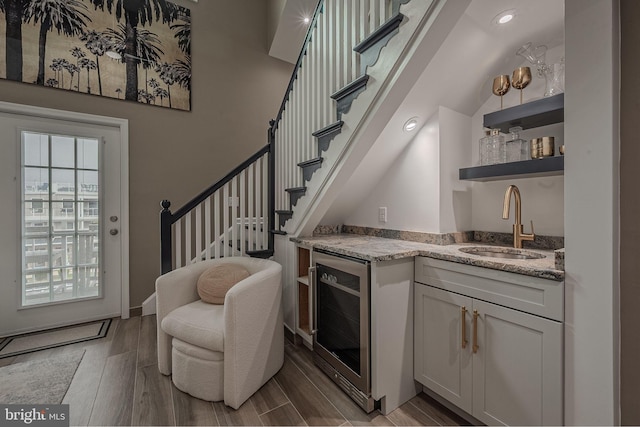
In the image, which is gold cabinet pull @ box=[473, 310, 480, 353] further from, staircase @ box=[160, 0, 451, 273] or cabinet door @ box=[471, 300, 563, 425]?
staircase @ box=[160, 0, 451, 273]

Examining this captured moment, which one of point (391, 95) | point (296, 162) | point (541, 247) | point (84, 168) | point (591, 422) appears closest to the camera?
point (591, 422)

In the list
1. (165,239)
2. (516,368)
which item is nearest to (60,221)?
(165,239)

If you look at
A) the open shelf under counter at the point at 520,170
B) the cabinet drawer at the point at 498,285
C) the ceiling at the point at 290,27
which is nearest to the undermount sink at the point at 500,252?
the cabinet drawer at the point at 498,285

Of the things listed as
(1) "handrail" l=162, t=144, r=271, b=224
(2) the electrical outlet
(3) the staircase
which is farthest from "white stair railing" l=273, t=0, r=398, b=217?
(2) the electrical outlet

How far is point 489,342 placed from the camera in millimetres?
1334


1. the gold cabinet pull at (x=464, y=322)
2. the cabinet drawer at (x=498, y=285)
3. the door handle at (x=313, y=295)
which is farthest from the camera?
the door handle at (x=313, y=295)

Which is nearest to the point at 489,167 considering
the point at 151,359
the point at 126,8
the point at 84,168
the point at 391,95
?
the point at 391,95

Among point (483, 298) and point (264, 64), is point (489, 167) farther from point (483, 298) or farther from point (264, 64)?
point (264, 64)

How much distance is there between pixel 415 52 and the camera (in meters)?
1.27

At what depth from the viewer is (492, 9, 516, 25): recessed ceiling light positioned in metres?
1.42

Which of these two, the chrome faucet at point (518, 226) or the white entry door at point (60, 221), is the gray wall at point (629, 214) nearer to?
the chrome faucet at point (518, 226)

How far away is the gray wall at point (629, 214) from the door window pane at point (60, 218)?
12.4ft

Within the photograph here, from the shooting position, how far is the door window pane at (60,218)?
2531 mm

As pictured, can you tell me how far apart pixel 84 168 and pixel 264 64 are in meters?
2.42
